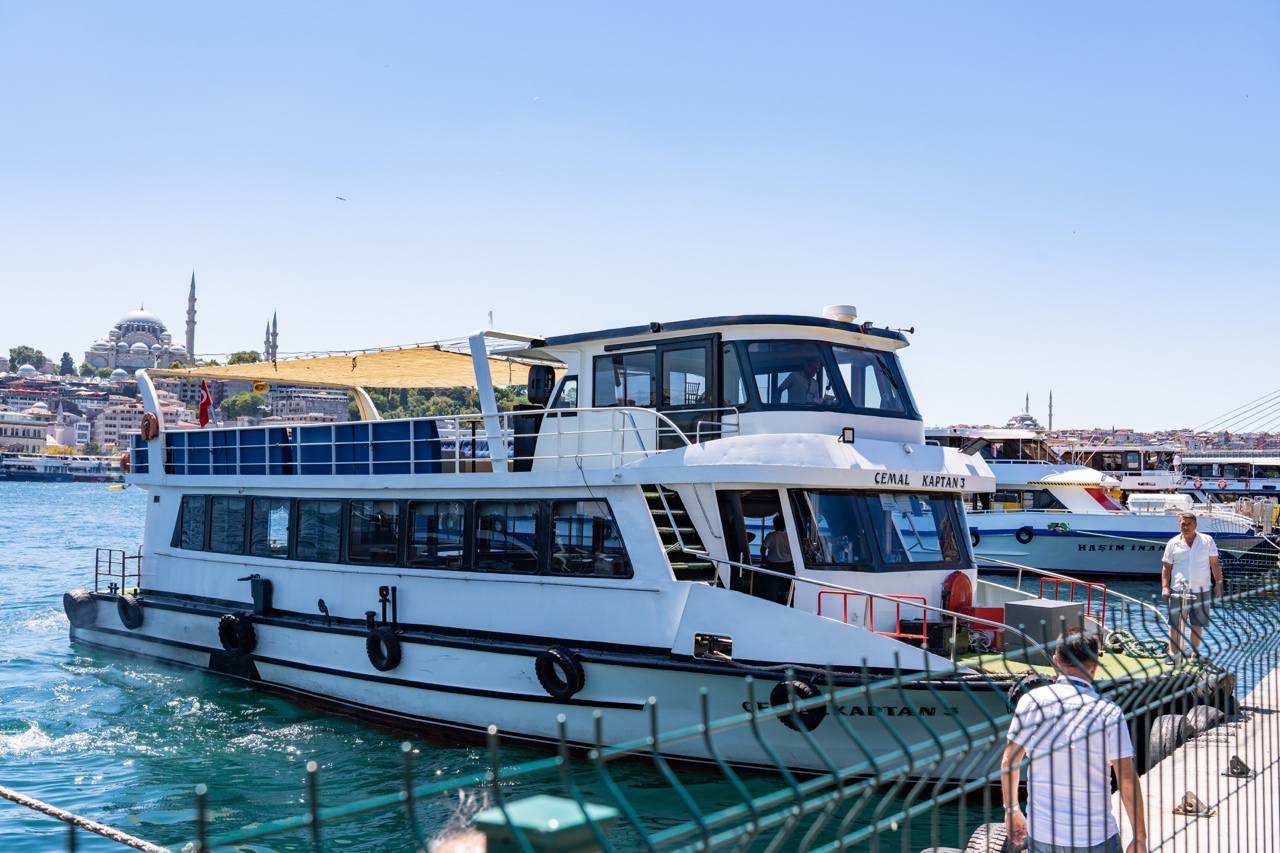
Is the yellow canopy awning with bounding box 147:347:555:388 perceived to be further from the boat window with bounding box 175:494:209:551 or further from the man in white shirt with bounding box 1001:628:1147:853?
the man in white shirt with bounding box 1001:628:1147:853

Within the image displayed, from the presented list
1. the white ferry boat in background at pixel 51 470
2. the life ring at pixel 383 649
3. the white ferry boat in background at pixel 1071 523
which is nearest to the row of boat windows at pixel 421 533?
the life ring at pixel 383 649

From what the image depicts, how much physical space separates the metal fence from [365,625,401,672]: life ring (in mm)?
1595

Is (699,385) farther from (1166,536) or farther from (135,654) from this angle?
(1166,536)

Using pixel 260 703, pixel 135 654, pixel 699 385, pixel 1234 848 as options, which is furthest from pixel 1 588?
pixel 1234 848

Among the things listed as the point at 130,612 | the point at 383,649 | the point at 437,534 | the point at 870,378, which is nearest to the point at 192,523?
the point at 130,612

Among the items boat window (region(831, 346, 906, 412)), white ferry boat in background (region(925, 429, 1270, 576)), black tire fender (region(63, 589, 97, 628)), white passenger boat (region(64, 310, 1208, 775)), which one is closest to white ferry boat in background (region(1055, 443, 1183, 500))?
white ferry boat in background (region(925, 429, 1270, 576))

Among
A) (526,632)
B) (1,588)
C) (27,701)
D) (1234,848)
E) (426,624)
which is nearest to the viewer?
(1234,848)

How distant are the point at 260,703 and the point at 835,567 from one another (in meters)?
7.82

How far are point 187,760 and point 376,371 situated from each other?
21.6 ft

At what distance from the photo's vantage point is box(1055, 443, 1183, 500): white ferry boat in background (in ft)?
141

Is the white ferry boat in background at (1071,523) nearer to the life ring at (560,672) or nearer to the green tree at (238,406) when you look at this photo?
the life ring at (560,672)

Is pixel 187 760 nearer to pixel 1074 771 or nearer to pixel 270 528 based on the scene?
pixel 270 528

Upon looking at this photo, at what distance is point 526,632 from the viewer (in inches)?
446

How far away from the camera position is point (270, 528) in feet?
47.5
